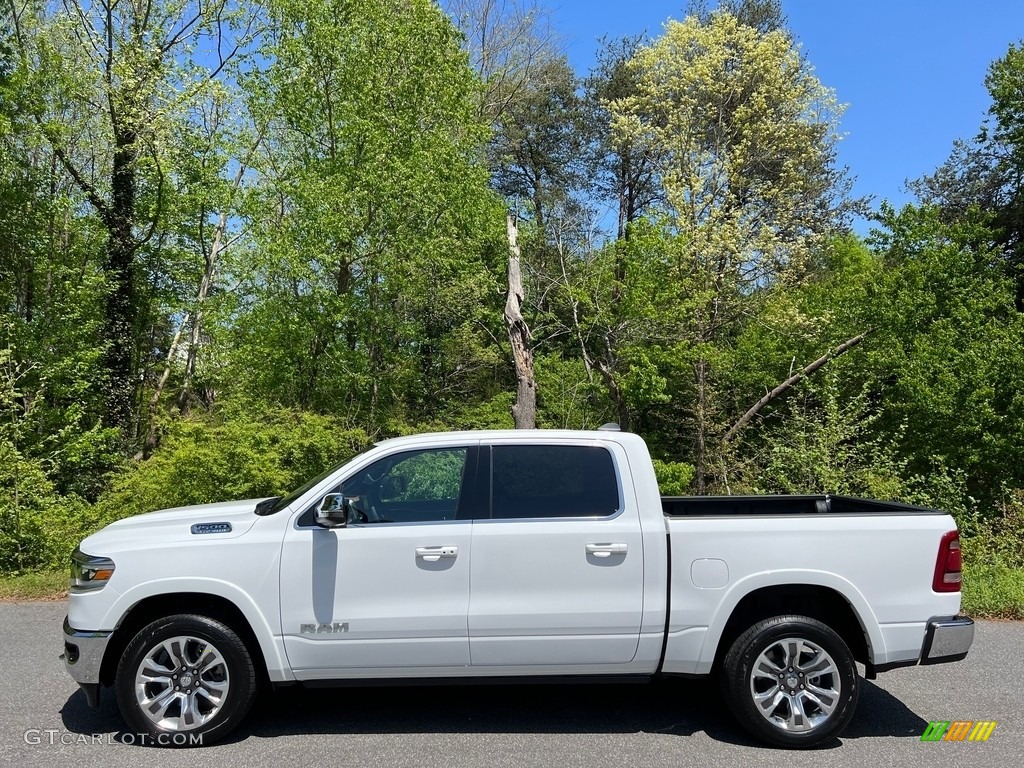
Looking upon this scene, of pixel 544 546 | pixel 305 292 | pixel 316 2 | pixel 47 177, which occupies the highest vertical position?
pixel 316 2

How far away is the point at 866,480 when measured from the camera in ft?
37.6

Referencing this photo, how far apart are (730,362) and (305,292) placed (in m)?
10.1

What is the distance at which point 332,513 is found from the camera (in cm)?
432

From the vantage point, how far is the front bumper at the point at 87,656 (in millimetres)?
4289

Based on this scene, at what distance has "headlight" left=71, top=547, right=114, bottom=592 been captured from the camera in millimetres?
4355

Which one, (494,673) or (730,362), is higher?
(730,362)

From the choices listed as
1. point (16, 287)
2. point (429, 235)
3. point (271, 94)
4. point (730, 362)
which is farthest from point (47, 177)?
point (730, 362)

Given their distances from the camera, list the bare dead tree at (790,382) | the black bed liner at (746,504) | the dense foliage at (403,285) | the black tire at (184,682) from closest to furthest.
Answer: the black tire at (184,682) → the black bed liner at (746,504) → the dense foliage at (403,285) → the bare dead tree at (790,382)

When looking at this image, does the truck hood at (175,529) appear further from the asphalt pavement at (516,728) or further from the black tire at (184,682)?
the asphalt pavement at (516,728)

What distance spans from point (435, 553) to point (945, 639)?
9.86 feet

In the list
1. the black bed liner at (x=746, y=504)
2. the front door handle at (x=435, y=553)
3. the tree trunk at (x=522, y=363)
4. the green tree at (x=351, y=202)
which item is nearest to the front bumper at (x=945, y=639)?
the black bed liner at (x=746, y=504)

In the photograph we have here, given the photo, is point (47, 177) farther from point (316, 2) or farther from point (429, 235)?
point (429, 235)

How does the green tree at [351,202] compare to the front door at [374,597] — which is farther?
the green tree at [351,202]

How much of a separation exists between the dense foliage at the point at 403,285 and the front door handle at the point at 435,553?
8255 millimetres
